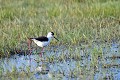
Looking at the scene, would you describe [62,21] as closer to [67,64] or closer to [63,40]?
[63,40]

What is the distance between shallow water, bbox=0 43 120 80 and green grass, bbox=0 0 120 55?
630 millimetres

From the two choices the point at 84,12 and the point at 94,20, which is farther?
the point at 84,12

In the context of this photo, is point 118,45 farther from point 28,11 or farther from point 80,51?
point 28,11

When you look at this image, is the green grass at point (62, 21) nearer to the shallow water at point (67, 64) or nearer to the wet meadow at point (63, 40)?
the wet meadow at point (63, 40)

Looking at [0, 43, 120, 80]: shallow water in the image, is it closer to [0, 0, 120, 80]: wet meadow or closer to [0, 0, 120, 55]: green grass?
[0, 0, 120, 80]: wet meadow

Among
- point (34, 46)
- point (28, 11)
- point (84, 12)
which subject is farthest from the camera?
point (28, 11)

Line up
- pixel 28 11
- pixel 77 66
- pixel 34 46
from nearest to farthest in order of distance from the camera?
Answer: pixel 77 66 → pixel 34 46 → pixel 28 11

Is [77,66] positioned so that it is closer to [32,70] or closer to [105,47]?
[32,70]

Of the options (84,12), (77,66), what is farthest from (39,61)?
(84,12)

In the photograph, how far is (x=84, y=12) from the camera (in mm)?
15086

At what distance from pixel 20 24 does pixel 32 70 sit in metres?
4.92

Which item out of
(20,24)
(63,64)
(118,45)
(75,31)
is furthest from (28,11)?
(63,64)

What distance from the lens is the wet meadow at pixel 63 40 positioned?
924 centimetres

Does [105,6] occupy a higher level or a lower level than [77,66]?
higher
